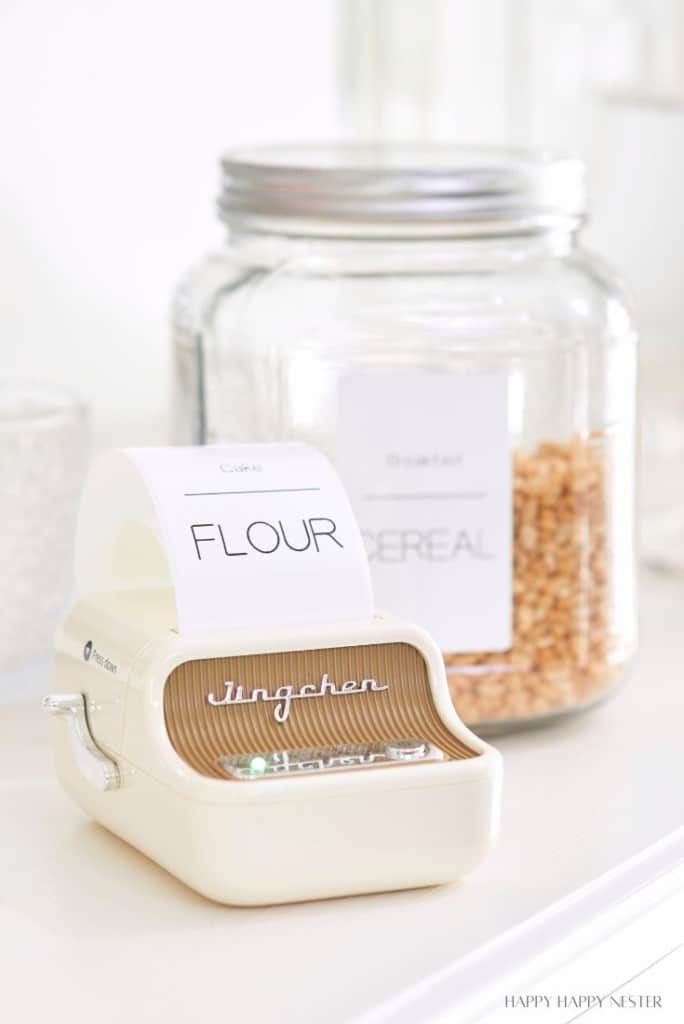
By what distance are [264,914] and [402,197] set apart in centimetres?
30

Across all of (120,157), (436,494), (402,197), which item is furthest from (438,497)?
(120,157)

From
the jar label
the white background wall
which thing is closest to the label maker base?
the jar label

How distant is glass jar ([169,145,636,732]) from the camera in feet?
2.16

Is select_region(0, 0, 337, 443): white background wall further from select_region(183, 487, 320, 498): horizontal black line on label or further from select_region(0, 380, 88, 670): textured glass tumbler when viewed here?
select_region(183, 487, 320, 498): horizontal black line on label

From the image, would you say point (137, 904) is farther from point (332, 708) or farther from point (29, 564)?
point (29, 564)

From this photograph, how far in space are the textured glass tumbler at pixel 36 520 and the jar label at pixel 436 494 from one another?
165 millimetres

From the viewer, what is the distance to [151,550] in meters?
0.58

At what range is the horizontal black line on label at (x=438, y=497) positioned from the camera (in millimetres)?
659

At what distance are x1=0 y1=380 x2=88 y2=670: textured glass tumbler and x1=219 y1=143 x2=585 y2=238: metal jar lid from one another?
5.4 inches

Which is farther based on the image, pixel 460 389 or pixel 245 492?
pixel 460 389

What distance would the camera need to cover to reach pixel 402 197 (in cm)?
66

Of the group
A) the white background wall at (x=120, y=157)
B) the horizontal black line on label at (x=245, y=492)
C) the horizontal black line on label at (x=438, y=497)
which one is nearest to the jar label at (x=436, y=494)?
the horizontal black line on label at (x=438, y=497)

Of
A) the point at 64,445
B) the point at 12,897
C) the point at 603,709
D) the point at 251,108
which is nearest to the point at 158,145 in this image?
the point at 251,108

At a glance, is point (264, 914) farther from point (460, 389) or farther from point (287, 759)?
point (460, 389)
